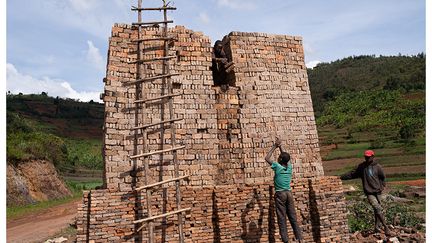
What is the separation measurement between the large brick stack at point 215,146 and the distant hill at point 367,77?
43316mm

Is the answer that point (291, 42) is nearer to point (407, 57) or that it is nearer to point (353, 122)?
point (353, 122)

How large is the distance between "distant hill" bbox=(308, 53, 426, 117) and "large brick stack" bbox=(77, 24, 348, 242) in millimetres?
43316

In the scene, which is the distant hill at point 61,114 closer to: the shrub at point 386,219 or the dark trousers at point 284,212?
the shrub at point 386,219

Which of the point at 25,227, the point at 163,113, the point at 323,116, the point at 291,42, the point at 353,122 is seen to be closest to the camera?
the point at 163,113

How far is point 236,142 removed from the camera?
763 centimetres

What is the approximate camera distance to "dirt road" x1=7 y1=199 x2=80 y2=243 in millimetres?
12880

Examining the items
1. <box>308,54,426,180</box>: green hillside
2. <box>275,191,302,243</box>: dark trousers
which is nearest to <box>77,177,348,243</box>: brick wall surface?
<box>275,191,302,243</box>: dark trousers

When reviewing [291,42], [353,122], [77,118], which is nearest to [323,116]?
[353,122]

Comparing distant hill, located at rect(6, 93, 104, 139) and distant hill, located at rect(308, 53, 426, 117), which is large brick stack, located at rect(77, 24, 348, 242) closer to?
distant hill, located at rect(308, 53, 426, 117)

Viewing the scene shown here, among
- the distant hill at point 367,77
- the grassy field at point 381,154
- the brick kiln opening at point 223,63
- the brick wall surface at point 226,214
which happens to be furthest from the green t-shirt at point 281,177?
the distant hill at point 367,77

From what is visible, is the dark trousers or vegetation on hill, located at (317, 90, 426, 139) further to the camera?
vegetation on hill, located at (317, 90, 426, 139)

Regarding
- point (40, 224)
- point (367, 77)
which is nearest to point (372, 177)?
point (40, 224)

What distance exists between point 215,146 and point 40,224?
10672 millimetres

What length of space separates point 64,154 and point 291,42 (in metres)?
28.5
